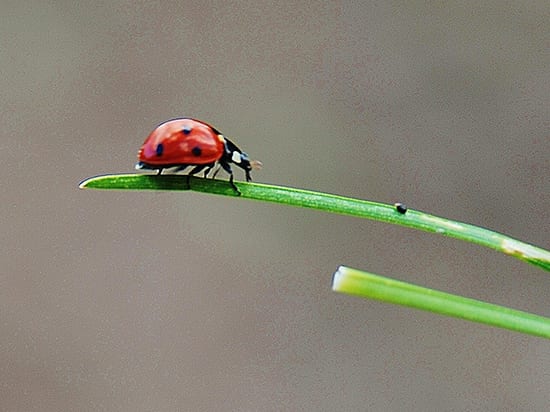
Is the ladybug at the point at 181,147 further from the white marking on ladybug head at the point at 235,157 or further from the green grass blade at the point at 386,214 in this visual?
the green grass blade at the point at 386,214

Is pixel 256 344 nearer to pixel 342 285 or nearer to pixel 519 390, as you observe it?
pixel 519 390

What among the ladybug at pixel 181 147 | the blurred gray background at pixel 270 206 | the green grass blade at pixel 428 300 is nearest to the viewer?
the green grass blade at pixel 428 300

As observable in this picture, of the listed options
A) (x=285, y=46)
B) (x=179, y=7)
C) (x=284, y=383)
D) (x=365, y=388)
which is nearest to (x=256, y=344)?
(x=284, y=383)

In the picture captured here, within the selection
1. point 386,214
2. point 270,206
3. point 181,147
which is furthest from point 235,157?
point 270,206

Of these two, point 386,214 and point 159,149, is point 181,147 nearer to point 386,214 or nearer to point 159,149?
point 159,149

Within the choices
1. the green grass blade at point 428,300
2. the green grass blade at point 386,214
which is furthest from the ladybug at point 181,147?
the green grass blade at point 428,300

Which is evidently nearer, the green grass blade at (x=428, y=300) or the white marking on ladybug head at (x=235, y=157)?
the green grass blade at (x=428, y=300)

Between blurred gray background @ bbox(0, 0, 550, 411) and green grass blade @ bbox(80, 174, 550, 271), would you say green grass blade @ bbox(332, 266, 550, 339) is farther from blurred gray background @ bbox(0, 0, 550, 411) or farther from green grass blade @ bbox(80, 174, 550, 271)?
blurred gray background @ bbox(0, 0, 550, 411)
